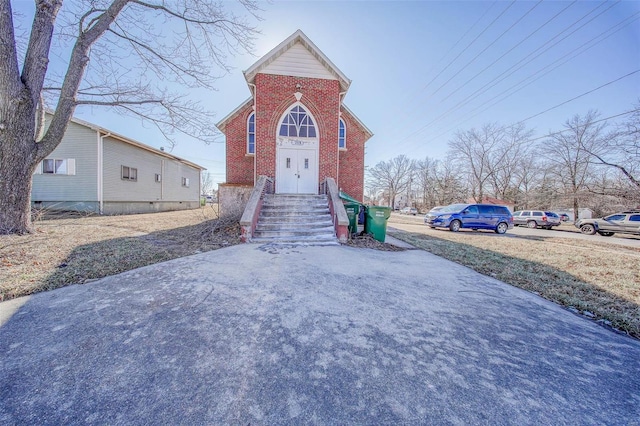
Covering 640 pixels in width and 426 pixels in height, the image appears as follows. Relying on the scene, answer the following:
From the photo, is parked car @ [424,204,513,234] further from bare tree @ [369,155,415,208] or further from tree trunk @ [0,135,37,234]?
bare tree @ [369,155,415,208]

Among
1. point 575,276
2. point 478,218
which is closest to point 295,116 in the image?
point 575,276

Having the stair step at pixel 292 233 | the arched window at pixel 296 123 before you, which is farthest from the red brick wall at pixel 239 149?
→ the stair step at pixel 292 233

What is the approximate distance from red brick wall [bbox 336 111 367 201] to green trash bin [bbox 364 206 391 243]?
19.4ft

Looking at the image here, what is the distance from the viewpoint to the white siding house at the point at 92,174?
1362 cm

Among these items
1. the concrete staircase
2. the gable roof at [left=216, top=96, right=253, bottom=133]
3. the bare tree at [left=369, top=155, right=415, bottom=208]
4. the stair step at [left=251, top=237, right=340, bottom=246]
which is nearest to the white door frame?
the concrete staircase

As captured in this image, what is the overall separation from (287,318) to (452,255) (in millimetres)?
5429

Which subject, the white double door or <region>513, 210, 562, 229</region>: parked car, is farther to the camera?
<region>513, 210, 562, 229</region>: parked car

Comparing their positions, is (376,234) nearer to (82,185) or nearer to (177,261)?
(177,261)

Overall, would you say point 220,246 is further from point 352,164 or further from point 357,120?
point 357,120

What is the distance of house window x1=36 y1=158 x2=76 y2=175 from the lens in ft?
44.8

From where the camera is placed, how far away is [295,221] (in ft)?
25.2

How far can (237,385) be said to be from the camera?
1784 millimetres

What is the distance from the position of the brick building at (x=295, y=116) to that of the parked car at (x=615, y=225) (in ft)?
62.4

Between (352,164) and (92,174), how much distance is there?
47.3 ft
